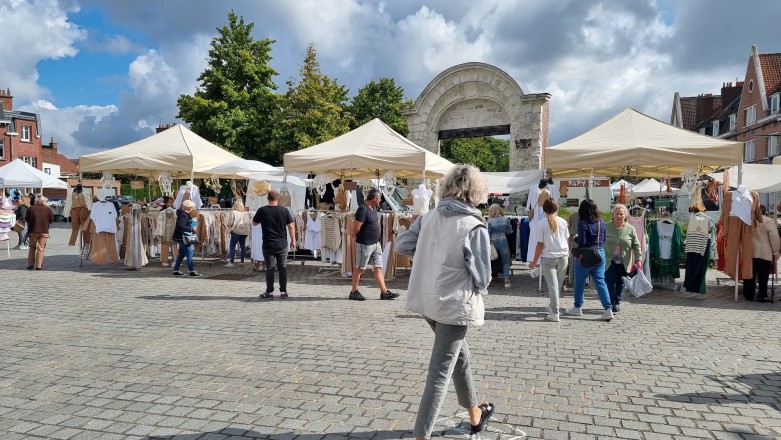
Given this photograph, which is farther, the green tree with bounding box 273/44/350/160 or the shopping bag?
the green tree with bounding box 273/44/350/160

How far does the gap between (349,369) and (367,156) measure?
670 cm

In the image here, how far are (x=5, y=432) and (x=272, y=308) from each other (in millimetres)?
4585

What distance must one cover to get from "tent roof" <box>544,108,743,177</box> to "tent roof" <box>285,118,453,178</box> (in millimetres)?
2590

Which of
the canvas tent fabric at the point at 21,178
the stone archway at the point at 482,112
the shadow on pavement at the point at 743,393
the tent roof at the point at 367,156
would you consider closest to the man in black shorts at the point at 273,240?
the tent roof at the point at 367,156

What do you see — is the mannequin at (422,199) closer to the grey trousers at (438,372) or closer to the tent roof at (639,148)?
the tent roof at (639,148)

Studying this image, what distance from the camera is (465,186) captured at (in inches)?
142

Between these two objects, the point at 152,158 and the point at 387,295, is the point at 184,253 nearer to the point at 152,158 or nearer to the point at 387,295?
the point at 152,158

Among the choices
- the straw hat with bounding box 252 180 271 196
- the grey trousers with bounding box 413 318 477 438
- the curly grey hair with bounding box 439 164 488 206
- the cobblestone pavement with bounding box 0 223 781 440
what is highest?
the straw hat with bounding box 252 180 271 196

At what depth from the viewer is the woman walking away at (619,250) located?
7.86 metres

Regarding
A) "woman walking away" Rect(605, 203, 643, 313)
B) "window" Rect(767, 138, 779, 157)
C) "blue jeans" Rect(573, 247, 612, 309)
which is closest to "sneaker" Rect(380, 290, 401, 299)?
"blue jeans" Rect(573, 247, 612, 309)

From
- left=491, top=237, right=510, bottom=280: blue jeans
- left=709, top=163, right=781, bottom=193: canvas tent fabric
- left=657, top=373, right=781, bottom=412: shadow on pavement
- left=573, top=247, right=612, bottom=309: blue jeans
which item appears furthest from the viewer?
left=709, top=163, right=781, bottom=193: canvas tent fabric

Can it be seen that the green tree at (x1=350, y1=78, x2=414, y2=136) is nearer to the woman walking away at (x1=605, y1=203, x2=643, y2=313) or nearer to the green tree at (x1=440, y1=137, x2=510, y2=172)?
the green tree at (x1=440, y1=137, x2=510, y2=172)

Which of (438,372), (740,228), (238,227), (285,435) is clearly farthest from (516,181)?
(285,435)

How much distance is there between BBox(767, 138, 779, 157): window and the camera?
127 ft
